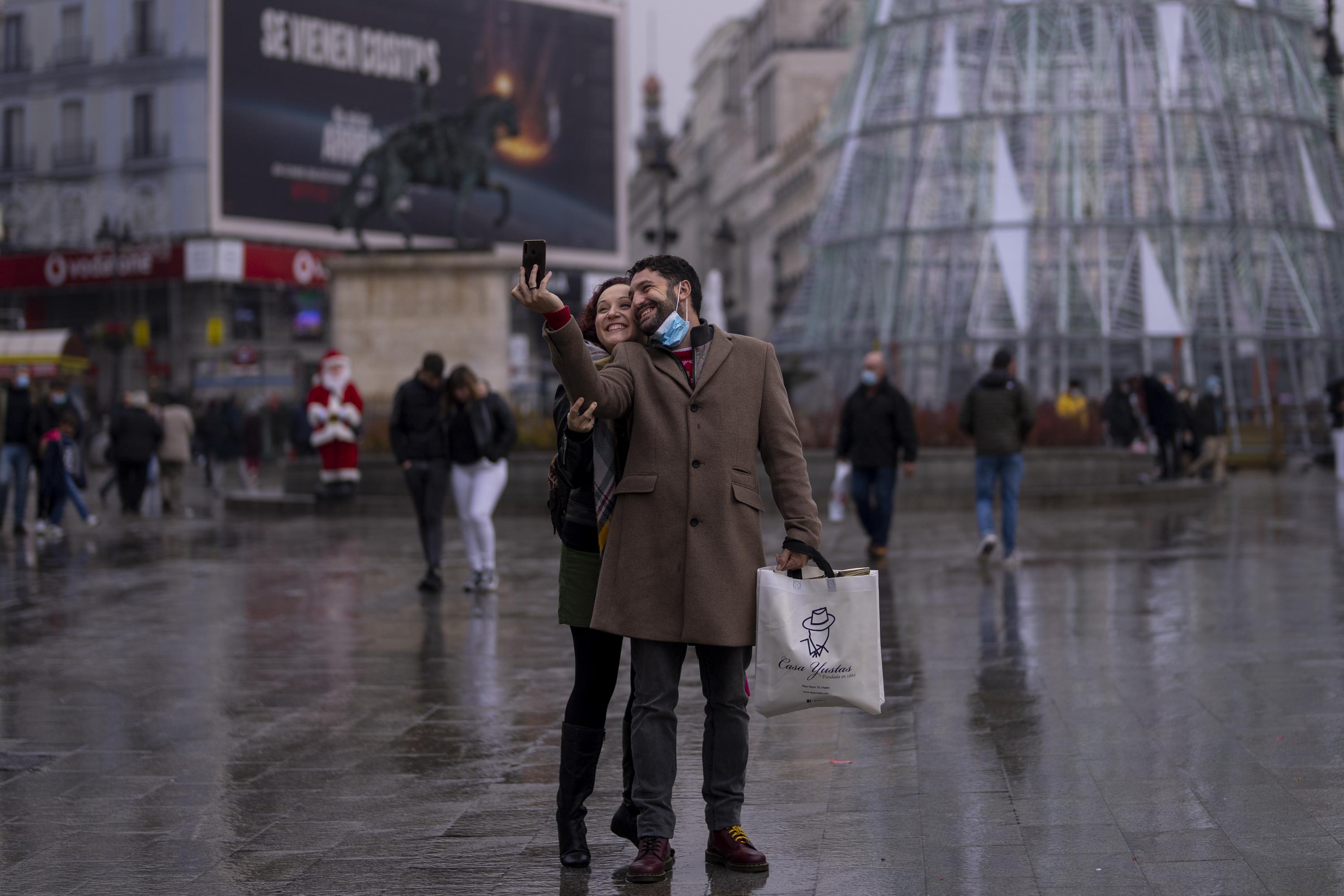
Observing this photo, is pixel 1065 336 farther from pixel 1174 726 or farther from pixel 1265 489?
pixel 1174 726

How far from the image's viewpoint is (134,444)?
21562mm

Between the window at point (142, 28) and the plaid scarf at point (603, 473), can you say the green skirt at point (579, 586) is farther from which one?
the window at point (142, 28)

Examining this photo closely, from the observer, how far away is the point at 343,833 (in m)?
5.23

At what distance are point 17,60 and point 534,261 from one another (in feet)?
203

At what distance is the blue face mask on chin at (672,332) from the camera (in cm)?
485

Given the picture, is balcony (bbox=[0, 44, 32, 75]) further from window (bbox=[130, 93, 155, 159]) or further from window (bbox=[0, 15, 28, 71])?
window (bbox=[130, 93, 155, 159])

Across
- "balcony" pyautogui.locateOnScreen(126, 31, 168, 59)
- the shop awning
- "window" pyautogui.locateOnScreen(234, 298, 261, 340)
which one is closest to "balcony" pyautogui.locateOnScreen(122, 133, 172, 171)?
"balcony" pyautogui.locateOnScreen(126, 31, 168, 59)

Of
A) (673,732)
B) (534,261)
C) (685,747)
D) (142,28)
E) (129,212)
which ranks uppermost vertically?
(142,28)

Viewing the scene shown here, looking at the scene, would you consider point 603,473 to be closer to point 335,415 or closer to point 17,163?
point 335,415

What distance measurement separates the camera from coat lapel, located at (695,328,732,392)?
4.86 meters

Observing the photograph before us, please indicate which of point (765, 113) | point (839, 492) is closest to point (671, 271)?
point (839, 492)

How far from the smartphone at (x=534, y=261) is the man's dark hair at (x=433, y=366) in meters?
7.43

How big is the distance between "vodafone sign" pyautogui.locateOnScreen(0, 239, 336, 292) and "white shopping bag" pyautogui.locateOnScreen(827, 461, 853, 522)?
3755 centimetres

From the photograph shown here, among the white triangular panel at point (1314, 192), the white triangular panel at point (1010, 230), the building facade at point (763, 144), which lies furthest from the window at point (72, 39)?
the white triangular panel at point (1314, 192)
